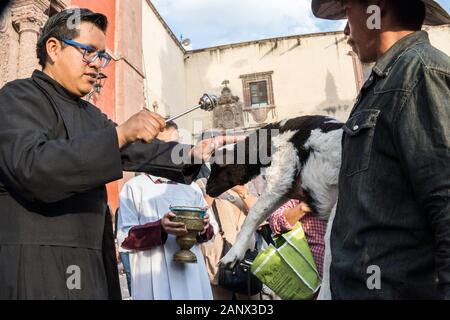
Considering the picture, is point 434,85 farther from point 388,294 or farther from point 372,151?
point 388,294

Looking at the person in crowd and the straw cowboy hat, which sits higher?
the straw cowboy hat

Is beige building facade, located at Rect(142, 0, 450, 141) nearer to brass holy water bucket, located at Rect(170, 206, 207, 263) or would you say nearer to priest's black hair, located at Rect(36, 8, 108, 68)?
brass holy water bucket, located at Rect(170, 206, 207, 263)

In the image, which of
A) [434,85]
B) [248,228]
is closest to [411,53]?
[434,85]

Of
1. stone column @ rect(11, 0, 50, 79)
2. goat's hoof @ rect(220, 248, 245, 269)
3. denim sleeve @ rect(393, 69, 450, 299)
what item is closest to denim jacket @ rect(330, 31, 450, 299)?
denim sleeve @ rect(393, 69, 450, 299)

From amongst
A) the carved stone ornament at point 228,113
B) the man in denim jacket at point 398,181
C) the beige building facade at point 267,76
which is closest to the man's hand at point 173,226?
the man in denim jacket at point 398,181

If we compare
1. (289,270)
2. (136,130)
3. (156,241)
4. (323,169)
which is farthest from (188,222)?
(136,130)

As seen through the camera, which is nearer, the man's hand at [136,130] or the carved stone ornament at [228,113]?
the man's hand at [136,130]

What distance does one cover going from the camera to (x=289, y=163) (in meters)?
2.47

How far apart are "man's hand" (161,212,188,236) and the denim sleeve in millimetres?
1972

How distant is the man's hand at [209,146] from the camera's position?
2.55 meters

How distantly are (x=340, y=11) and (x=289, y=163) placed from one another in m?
0.91

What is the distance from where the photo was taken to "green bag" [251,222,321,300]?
265 centimetres

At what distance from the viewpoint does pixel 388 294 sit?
4.27 feet

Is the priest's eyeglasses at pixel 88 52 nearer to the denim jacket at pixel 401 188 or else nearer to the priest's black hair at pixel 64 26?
the priest's black hair at pixel 64 26
